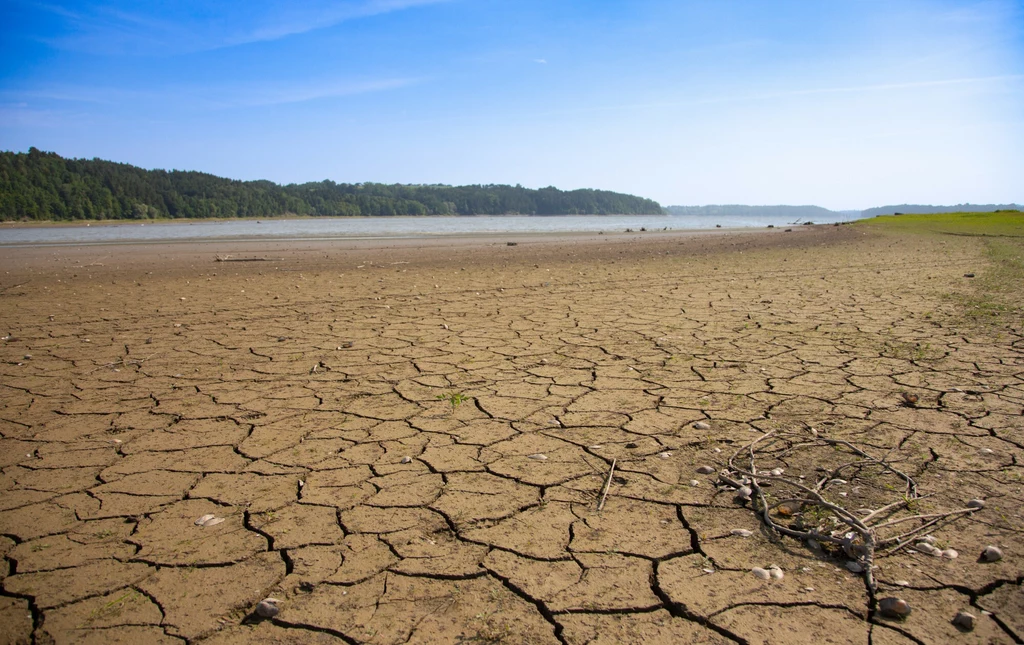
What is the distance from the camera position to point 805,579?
1.95 m

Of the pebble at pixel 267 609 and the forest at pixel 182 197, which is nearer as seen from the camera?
the pebble at pixel 267 609

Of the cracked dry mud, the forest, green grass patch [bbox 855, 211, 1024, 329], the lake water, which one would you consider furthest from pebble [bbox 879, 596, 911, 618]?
the forest

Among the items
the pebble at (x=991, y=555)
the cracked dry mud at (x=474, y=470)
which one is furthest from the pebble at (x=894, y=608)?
the pebble at (x=991, y=555)

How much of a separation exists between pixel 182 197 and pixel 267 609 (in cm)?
8206

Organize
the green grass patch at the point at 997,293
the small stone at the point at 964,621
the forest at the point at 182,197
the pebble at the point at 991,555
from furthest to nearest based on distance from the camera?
the forest at the point at 182,197 < the green grass patch at the point at 997,293 < the pebble at the point at 991,555 < the small stone at the point at 964,621

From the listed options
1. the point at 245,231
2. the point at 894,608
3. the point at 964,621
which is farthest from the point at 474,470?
the point at 245,231

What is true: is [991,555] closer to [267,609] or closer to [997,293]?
[267,609]

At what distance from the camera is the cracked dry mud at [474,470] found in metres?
1.81

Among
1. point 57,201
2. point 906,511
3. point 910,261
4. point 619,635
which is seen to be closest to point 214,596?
point 619,635

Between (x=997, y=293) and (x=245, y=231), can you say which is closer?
(x=997, y=293)

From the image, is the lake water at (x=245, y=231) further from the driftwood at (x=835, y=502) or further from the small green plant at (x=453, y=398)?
the driftwood at (x=835, y=502)

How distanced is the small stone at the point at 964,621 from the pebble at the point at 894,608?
0.40 feet

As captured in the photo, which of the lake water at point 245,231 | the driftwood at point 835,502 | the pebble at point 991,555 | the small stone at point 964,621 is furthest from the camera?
the lake water at point 245,231

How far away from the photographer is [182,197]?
71312 millimetres
